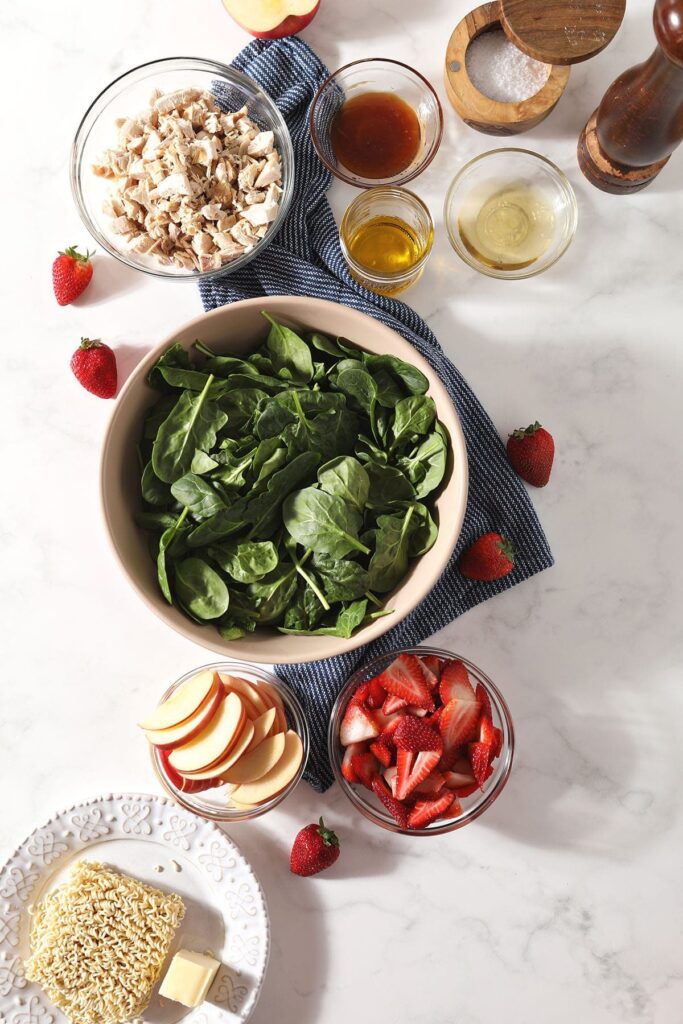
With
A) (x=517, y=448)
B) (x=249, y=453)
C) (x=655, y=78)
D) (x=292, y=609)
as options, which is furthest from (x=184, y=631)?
(x=655, y=78)

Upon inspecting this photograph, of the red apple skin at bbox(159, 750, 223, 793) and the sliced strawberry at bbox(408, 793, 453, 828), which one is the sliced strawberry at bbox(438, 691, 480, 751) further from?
the red apple skin at bbox(159, 750, 223, 793)

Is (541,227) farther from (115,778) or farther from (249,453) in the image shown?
(115,778)

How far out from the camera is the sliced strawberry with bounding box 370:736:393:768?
4.32ft

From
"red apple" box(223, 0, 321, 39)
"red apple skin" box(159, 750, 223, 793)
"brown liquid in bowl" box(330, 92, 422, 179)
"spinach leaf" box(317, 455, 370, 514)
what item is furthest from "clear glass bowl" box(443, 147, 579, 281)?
"red apple skin" box(159, 750, 223, 793)

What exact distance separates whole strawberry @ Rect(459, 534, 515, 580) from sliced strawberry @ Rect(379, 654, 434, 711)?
0.18m

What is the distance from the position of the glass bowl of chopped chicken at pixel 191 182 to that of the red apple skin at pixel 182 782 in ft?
2.56

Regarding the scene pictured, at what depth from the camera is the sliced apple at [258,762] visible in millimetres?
1309

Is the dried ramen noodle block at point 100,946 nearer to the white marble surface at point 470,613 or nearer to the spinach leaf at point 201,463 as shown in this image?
the white marble surface at point 470,613

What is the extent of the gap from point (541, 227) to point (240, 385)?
620 mm

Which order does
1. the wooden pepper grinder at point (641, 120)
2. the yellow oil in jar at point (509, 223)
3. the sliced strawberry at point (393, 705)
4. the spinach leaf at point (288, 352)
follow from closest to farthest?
the wooden pepper grinder at point (641, 120) < the spinach leaf at point (288, 352) < the sliced strawberry at point (393, 705) < the yellow oil in jar at point (509, 223)

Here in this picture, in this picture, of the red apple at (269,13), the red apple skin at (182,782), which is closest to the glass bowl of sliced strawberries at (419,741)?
the red apple skin at (182,782)

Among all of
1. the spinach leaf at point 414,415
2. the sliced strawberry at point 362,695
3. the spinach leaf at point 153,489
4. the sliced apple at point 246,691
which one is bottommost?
the sliced apple at point 246,691

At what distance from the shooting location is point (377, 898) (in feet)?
4.76

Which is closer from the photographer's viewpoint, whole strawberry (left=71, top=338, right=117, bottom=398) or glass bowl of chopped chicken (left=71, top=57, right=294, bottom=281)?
glass bowl of chopped chicken (left=71, top=57, right=294, bottom=281)
